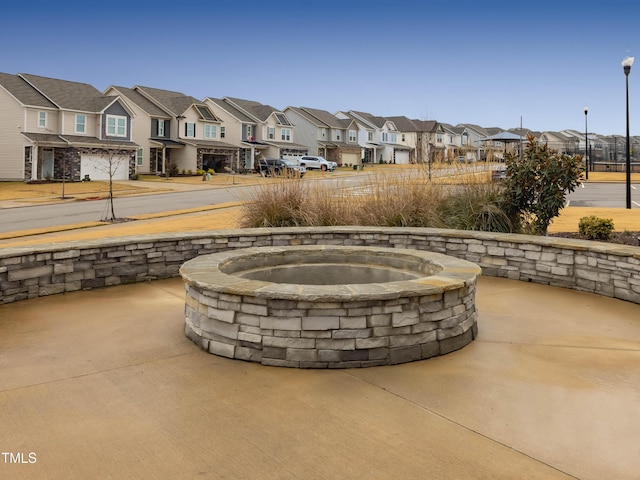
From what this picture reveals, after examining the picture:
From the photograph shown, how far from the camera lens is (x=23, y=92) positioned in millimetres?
35188

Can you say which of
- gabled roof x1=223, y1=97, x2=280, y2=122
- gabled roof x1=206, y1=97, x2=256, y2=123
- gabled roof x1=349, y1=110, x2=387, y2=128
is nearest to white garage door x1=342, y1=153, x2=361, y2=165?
A: gabled roof x1=349, y1=110, x2=387, y2=128

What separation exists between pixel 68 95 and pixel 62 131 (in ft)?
11.5

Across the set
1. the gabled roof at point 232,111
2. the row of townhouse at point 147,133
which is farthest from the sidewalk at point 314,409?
the gabled roof at point 232,111

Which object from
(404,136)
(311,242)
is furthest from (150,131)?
(404,136)

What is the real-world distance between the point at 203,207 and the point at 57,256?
15.1 m

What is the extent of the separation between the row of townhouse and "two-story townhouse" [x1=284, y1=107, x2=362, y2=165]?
118 mm

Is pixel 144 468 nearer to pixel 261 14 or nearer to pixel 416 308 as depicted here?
pixel 416 308

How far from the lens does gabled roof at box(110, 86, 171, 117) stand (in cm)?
4328

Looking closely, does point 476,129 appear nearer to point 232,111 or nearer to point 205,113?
point 232,111

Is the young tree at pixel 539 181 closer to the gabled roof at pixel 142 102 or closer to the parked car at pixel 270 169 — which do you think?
the parked car at pixel 270 169

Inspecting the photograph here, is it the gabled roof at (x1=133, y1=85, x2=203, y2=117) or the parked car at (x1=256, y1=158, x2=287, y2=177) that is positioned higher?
the gabled roof at (x1=133, y1=85, x2=203, y2=117)

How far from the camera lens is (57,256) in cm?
670

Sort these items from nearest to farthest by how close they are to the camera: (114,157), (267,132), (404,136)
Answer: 1. (114,157)
2. (267,132)
3. (404,136)

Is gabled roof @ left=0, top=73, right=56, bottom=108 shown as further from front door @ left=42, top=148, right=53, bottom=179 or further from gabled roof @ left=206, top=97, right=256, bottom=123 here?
gabled roof @ left=206, top=97, right=256, bottom=123
